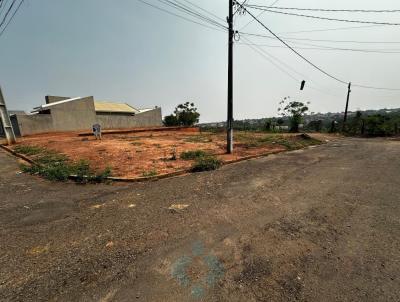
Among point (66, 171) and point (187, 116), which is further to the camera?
point (187, 116)

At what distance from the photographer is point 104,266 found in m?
3.03

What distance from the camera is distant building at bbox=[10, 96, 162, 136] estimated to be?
26.3 m

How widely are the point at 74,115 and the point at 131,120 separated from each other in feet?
31.2

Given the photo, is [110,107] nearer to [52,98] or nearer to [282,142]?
[52,98]

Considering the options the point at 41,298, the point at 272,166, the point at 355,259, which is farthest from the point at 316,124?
the point at 41,298

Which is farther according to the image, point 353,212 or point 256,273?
point 353,212

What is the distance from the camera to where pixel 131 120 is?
38.7 metres

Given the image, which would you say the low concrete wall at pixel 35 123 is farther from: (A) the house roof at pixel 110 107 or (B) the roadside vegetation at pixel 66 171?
(B) the roadside vegetation at pixel 66 171

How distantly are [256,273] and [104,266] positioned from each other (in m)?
2.02

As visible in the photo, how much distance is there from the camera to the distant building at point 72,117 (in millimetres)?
26312

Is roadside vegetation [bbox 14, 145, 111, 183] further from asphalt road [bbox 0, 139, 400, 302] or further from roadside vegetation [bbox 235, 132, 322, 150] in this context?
roadside vegetation [bbox 235, 132, 322, 150]

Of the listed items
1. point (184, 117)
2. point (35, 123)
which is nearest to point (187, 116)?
point (184, 117)

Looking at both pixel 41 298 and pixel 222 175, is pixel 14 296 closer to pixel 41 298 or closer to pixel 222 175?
pixel 41 298

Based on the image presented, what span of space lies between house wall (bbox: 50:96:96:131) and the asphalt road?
1053 inches
